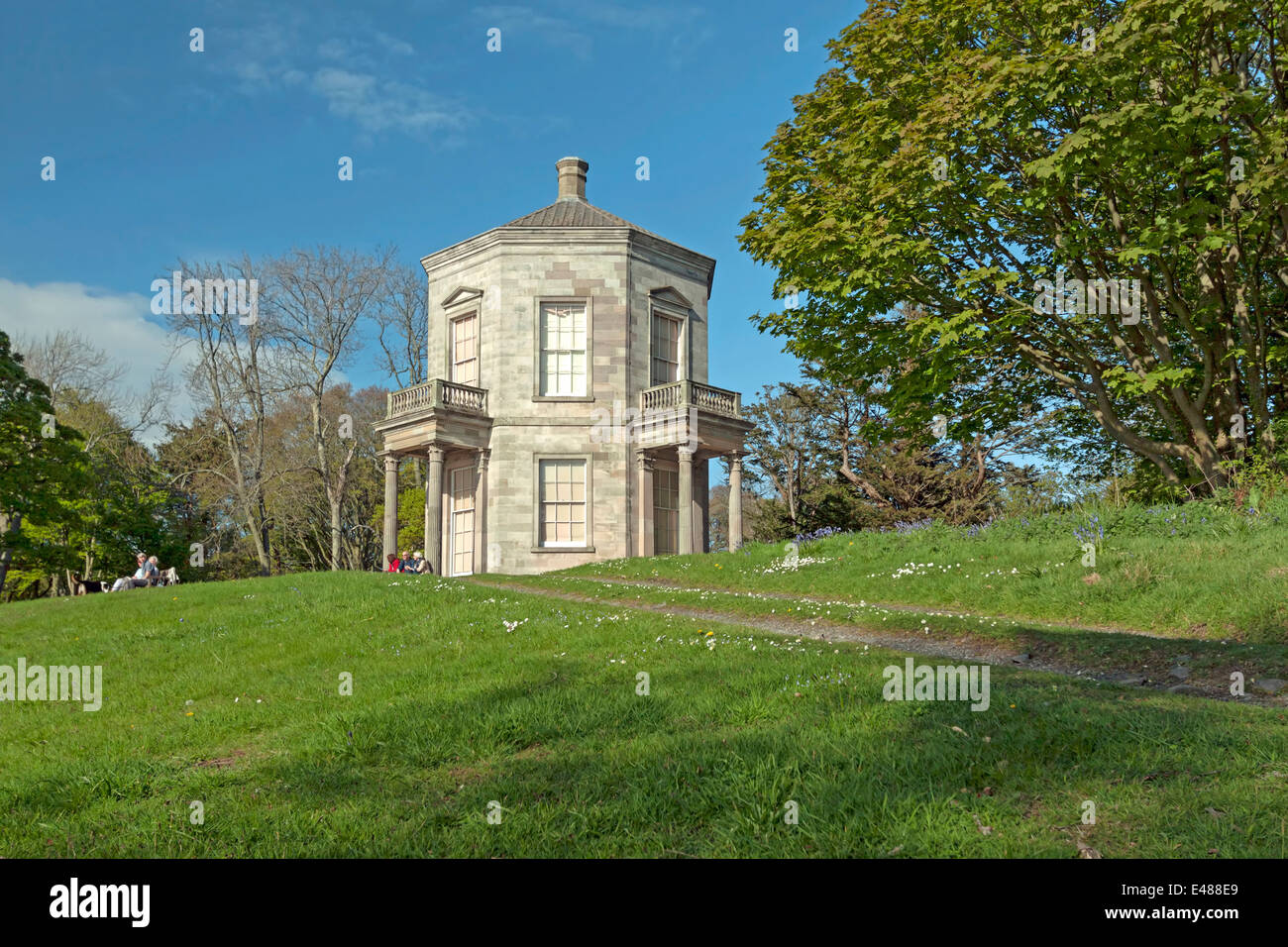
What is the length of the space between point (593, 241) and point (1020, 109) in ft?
50.5

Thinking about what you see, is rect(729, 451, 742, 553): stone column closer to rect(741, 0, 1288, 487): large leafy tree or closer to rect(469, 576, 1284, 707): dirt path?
rect(741, 0, 1288, 487): large leafy tree

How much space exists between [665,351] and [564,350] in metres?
3.51

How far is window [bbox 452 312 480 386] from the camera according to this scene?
94.0ft

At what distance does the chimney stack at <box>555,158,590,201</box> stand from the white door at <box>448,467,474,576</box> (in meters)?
10.8

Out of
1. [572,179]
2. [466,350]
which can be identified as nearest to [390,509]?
[466,350]

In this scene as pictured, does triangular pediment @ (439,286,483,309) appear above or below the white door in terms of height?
above

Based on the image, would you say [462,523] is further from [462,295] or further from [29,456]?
[29,456]

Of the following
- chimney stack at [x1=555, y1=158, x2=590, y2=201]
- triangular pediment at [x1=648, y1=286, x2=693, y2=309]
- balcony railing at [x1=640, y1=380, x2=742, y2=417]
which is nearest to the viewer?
balcony railing at [x1=640, y1=380, x2=742, y2=417]

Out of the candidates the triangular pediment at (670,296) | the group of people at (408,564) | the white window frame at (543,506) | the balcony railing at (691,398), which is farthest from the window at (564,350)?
the group of people at (408,564)

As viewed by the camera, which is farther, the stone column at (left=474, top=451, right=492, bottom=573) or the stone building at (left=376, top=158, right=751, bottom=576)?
the stone column at (left=474, top=451, right=492, bottom=573)

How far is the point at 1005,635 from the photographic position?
10.5 meters

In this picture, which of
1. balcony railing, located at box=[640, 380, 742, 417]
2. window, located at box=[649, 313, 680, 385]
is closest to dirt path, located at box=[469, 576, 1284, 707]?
balcony railing, located at box=[640, 380, 742, 417]
